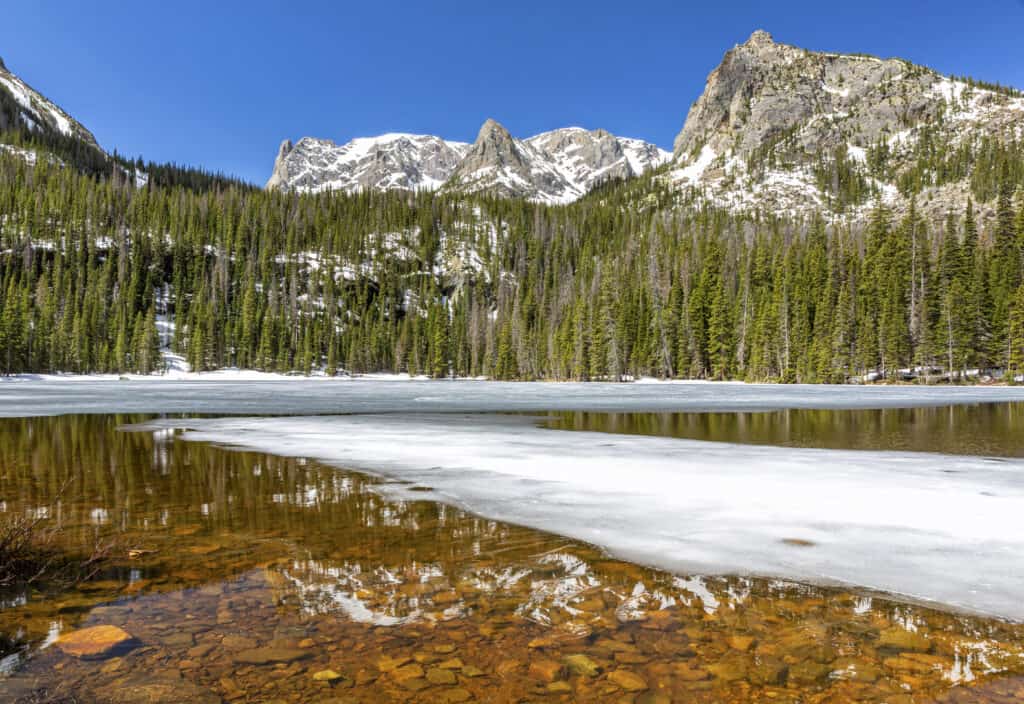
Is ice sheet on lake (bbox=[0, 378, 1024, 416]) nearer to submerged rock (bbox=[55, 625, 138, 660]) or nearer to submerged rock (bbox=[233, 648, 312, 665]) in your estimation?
submerged rock (bbox=[55, 625, 138, 660])

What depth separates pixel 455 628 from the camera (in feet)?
13.8

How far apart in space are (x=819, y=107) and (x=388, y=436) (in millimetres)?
213433

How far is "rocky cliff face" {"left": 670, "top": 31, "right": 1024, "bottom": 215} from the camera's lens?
154 meters

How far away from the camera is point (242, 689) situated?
10.9 feet

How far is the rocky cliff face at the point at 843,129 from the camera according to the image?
15412cm

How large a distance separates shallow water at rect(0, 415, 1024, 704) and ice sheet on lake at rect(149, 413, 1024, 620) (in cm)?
52

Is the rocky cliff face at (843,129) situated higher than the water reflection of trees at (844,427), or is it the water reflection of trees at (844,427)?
the rocky cliff face at (843,129)

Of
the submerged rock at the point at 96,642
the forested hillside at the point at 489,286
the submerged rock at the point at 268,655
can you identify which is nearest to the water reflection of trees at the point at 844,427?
the submerged rock at the point at 268,655

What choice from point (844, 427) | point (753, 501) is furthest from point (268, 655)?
point (844, 427)

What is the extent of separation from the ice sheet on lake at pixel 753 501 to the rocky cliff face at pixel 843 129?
153938 millimetres

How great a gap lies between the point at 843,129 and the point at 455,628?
8296 inches

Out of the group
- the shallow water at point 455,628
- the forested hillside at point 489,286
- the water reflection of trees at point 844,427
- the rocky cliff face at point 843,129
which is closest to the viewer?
the shallow water at point 455,628

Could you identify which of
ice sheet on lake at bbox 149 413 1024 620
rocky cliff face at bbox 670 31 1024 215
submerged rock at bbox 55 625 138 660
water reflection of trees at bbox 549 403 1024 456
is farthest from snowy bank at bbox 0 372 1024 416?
rocky cliff face at bbox 670 31 1024 215

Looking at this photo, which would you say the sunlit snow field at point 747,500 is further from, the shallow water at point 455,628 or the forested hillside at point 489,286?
the forested hillside at point 489,286
